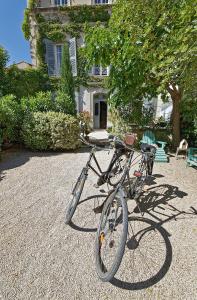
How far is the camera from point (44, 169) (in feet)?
16.4

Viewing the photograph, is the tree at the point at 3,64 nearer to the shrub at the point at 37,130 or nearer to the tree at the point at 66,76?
the tree at the point at 66,76

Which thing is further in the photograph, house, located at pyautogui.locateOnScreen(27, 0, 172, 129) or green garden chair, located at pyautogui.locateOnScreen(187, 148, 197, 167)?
house, located at pyautogui.locateOnScreen(27, 0, 172, 129)

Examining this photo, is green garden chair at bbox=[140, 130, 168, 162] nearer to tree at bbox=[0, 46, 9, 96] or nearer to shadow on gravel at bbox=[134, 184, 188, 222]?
shadow on gravel at bbox=[134, 184, 188, 222]

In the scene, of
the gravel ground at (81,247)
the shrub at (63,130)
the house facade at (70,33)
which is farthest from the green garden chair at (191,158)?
the house facade at (70,33)

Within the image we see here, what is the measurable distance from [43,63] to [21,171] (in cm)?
1045

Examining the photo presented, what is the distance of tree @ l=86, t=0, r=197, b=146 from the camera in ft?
11.2

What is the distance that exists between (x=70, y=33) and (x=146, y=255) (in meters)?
13.7

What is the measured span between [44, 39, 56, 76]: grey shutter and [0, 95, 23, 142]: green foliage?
7.48 metres

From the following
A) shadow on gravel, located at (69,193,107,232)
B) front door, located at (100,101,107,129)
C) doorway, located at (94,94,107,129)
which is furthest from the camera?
front door, located at (100,101,107,129)

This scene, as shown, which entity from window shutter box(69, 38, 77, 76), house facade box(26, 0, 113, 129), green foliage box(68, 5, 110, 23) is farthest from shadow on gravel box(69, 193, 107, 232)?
green foliage box(68, 5, 110, 23)

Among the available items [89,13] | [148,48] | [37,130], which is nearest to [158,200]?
[148,48]

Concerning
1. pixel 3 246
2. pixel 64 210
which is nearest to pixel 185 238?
pixel 64 210

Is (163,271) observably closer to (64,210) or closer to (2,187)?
(64,210)

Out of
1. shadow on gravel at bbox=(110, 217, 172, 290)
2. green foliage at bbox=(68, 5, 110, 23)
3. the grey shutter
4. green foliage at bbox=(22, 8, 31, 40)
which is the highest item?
green foliage at bbox=(68, 5, 110, 23)
